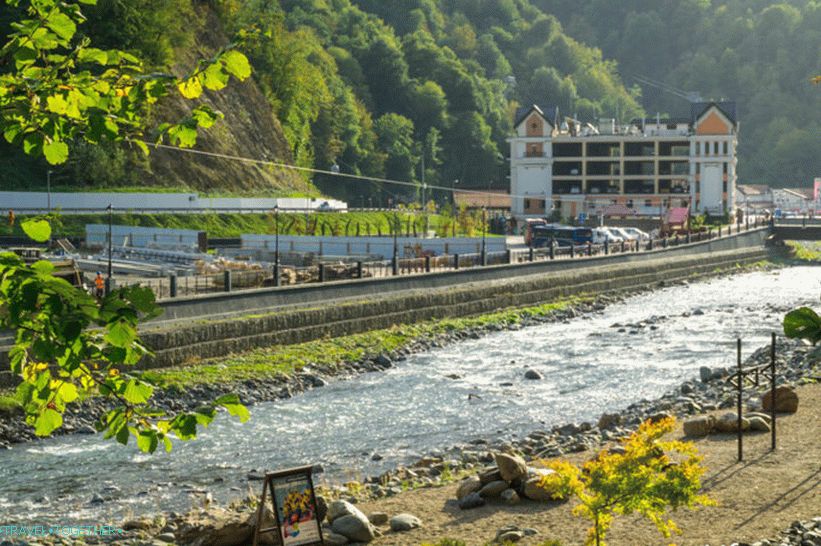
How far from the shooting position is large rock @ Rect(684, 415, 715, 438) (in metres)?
21.8

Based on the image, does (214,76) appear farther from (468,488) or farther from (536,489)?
(468,488)

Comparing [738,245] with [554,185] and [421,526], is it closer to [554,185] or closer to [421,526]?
[554,185]

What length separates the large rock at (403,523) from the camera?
1602 cm

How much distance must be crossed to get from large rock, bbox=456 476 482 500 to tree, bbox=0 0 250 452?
394 inches

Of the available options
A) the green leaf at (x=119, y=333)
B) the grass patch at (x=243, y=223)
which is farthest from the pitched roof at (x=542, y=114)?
the green leaf at (x=119, y=333)

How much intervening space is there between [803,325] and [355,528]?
31.1 ft

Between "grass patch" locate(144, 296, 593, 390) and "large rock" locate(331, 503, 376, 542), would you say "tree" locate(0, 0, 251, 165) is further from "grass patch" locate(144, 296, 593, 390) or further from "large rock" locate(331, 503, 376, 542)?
"grass patch" locate(144, 296, 593, 390)

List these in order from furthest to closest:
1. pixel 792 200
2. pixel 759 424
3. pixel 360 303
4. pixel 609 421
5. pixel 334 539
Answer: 1. pixel 792 200
2. pixel 360 303
3. pixel 609 421
4. pixel 759 424
5. pixel 334 539

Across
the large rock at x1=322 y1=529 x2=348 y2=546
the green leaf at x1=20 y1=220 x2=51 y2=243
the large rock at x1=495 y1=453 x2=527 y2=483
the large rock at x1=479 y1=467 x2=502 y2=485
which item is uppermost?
the green leaf at x1=20 y1=220 x2=51 y2=243

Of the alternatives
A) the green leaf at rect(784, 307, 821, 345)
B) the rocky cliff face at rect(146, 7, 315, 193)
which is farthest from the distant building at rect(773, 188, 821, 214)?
the green leaf at rect(784, 307, 821, 345)

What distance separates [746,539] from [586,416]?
563 inches

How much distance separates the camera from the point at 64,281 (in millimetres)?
6602

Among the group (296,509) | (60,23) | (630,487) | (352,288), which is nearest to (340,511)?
(296,509)

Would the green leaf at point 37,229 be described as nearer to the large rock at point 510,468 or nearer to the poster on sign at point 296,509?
the poster on sign at point 296,509
